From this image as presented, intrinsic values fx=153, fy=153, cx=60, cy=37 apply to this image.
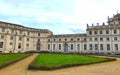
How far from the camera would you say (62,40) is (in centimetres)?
8069

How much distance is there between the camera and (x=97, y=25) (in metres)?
72.6

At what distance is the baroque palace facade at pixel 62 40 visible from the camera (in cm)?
6881

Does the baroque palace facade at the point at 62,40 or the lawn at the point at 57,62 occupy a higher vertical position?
the baroque palace facade at the point at 62,40

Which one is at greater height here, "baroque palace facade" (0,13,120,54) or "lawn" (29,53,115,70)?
"baroque palace facade" (0,13,120,54)

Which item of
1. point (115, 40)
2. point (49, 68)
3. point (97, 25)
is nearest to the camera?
point (49, 68)

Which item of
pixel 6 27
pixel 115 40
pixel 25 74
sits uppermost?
pixel 6 27

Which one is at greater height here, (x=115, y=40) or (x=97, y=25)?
(x=97, y=25)

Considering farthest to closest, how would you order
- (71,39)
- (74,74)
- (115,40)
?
(71,39)
(115,40)
(74,74)

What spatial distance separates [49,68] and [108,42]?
55.8 meters

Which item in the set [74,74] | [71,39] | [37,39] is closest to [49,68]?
[74,74]

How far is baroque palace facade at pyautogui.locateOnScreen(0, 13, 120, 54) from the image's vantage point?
68.8m

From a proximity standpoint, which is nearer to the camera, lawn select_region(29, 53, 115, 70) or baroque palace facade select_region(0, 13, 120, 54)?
lawn select_region(29, 53, 115, 70)

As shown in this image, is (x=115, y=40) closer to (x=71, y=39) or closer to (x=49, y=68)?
(x=71, y=39)

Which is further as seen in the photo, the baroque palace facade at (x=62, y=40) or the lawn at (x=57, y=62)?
the baroque palace facade at (x=62, y=40)
